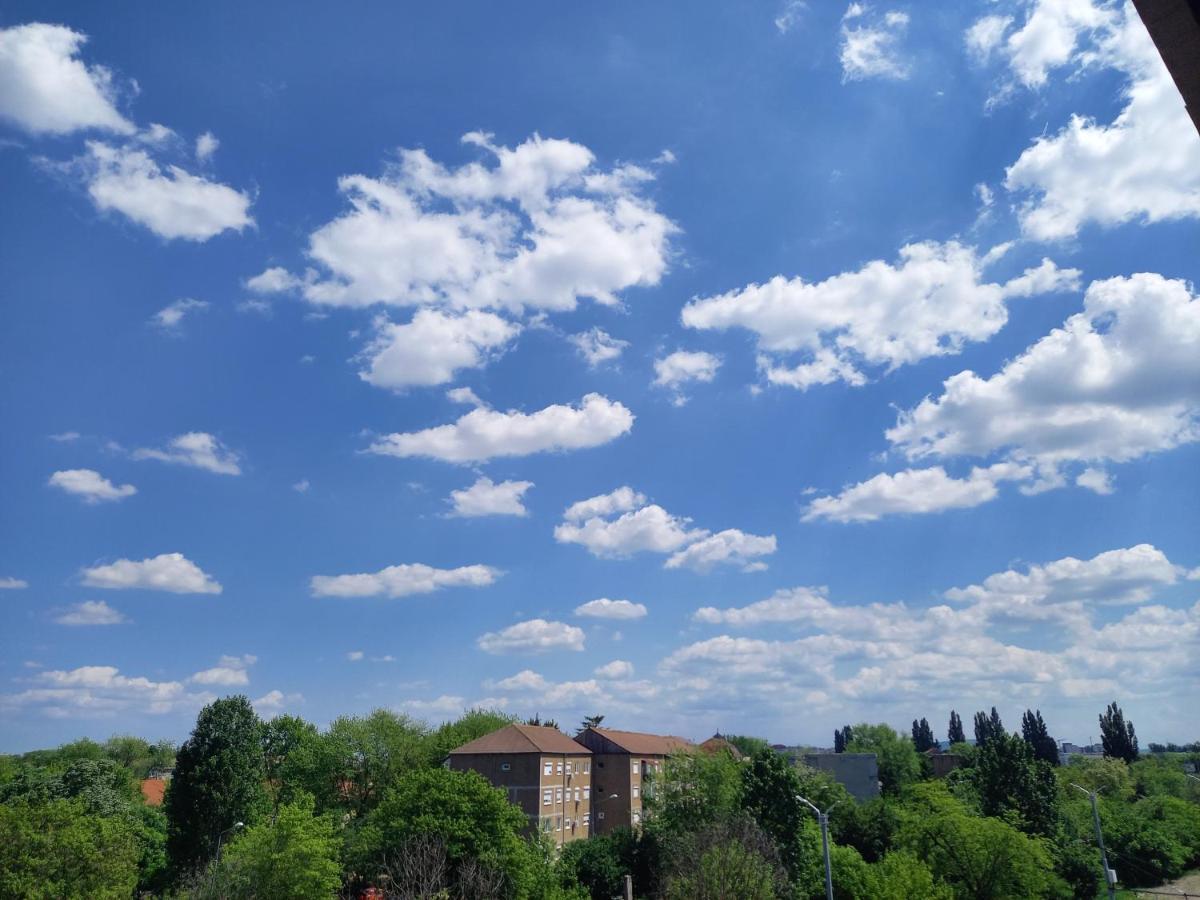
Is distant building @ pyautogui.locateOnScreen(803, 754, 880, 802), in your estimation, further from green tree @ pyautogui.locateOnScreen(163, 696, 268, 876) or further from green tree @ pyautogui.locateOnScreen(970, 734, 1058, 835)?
green tree @ pyautogui.locateOnScreen(163, 696, 268, 876)

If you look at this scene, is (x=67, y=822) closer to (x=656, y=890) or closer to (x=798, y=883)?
(x=656, y=890)

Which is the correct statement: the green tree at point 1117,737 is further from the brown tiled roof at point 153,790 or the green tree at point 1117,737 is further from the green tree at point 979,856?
the brown tiled roof at point 153,790

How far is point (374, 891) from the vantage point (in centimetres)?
4559

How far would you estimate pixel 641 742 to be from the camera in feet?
302

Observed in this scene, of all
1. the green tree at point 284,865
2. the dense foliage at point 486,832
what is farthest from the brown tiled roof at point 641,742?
the green tree at point 284,865

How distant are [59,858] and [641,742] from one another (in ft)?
219

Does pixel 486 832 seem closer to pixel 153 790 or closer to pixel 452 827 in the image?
pixel 452 827

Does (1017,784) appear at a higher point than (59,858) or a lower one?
higher

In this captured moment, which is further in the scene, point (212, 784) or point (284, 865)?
point (212, 784)

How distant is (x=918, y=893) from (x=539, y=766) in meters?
38.6

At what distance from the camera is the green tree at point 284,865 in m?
36.5

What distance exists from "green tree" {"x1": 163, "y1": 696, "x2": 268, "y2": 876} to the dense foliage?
13 centimetres

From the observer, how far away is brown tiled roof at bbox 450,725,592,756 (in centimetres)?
7150

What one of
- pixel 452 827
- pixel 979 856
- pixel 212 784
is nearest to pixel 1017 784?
pixel 979 856
